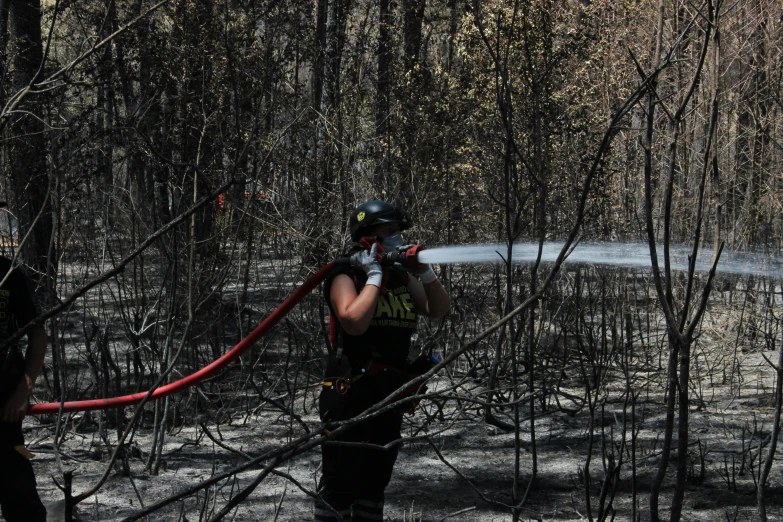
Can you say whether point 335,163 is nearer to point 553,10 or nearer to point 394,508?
point 553,10

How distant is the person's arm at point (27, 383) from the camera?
3.14 m

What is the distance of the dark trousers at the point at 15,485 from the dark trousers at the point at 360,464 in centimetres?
104

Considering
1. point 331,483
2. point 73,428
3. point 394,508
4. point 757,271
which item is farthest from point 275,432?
point 757,271

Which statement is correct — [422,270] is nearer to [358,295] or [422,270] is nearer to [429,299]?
[429,299]

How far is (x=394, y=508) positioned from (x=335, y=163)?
3.58 m

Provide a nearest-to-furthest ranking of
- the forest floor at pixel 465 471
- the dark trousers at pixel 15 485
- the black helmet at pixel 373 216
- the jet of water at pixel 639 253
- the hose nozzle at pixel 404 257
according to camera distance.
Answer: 1. the dark trousers at pixel 15 485
2. the hose nozzle at pixel 404 257
3. the black helmet at pixel 373 216
4. the forest floor at pixel 465 471
5. the jet of water at pixel 639 253

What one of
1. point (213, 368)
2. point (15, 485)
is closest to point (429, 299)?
point (213, 368)

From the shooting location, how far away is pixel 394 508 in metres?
4.45

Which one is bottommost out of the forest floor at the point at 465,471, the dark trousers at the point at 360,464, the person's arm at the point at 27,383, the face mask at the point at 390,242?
the forest floor at the point at 465,471

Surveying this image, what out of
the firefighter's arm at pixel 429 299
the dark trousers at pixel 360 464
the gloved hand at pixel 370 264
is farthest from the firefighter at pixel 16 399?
the firefighter's arm at pixel 429 299

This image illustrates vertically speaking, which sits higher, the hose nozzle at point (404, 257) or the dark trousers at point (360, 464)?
the hose nozzle at point (404, 257)

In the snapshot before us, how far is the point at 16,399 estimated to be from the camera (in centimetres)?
317

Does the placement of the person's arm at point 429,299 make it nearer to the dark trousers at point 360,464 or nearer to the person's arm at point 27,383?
the dark trousers at point 360,464

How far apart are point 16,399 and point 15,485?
310 millimetres
